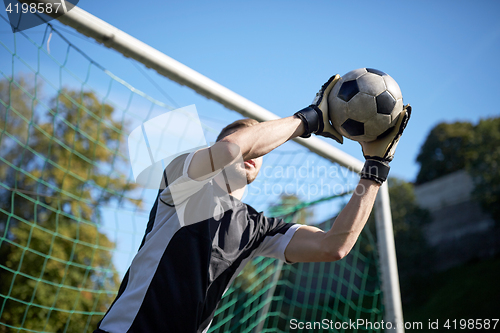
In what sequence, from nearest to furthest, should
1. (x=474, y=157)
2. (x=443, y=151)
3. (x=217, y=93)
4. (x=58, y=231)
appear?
(x=217, y=93) < (x=58, y=231) < (x=474, y=157) < (x=443, y=151)

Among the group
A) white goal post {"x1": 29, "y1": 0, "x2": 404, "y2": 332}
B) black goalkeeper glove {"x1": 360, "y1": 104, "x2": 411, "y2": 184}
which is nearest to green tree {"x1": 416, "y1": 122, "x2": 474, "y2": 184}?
white goal post {"x1": 29, "y1": 0, "x2": 404, "y2": 332}

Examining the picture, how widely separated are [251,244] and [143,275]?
59 cm

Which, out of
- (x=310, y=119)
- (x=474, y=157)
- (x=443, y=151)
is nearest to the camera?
(x=310, y=119)

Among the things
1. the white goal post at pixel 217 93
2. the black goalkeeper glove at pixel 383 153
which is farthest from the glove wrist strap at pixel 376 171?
the white goal post at pixel 217 93

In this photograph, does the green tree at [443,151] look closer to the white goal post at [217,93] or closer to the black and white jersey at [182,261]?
the white goal post at [217,93]

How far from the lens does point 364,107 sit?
67.9 inches

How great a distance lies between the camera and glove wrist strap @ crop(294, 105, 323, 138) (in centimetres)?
159

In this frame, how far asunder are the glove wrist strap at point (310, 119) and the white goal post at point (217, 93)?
119 cm

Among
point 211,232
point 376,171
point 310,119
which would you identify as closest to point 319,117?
point 310,119

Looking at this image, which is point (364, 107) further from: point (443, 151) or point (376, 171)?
point (443, 151)

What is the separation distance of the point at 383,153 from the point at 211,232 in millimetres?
893

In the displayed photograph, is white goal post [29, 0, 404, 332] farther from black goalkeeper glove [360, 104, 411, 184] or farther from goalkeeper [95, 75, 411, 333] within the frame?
black goalkeeper glove [360, 104, 411, 184]

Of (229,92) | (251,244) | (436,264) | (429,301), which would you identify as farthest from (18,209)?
(436,264)

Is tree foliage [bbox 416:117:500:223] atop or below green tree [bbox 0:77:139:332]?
atop
